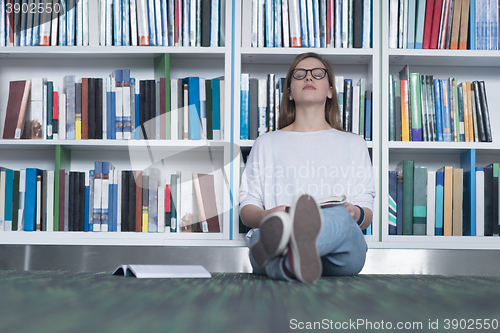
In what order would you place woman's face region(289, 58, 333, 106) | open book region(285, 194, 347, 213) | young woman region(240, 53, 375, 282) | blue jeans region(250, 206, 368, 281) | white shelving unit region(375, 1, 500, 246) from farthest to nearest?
1. white shelving unit region(375, 1, 500, 246)
2. woman's face region(289, 58, 333, 106)
3. young woman region(240, 53, 375, 282)
4. open book region(285, 194, 347, 213)
5. blue jeans region(250, 206, 368, 281)

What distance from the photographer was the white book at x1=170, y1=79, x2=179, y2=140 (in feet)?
6.29

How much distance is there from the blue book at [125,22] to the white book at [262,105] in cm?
61

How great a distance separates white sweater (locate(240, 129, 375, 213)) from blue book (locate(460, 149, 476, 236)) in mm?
529

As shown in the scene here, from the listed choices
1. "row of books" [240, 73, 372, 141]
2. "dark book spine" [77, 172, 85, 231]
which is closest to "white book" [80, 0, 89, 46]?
"dark book spine" [77, 172, 85, 231]

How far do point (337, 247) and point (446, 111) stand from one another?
3.57ft

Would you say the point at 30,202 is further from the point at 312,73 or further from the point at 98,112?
the point at 312,73

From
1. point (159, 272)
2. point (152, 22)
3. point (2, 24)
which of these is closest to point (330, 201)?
point (159, 272)

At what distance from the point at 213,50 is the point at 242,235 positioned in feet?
2.65

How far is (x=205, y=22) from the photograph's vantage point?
193 centimetres

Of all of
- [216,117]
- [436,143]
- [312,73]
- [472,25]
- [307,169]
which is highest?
[472,25]

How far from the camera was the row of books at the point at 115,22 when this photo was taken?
1.93m

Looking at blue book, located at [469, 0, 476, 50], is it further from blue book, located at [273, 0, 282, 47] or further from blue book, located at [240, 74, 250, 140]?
blue book, located at [240, 74, 250, 140]

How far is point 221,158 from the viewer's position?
2.05 meters

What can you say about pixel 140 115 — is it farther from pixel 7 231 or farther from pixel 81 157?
pixel 7 231
